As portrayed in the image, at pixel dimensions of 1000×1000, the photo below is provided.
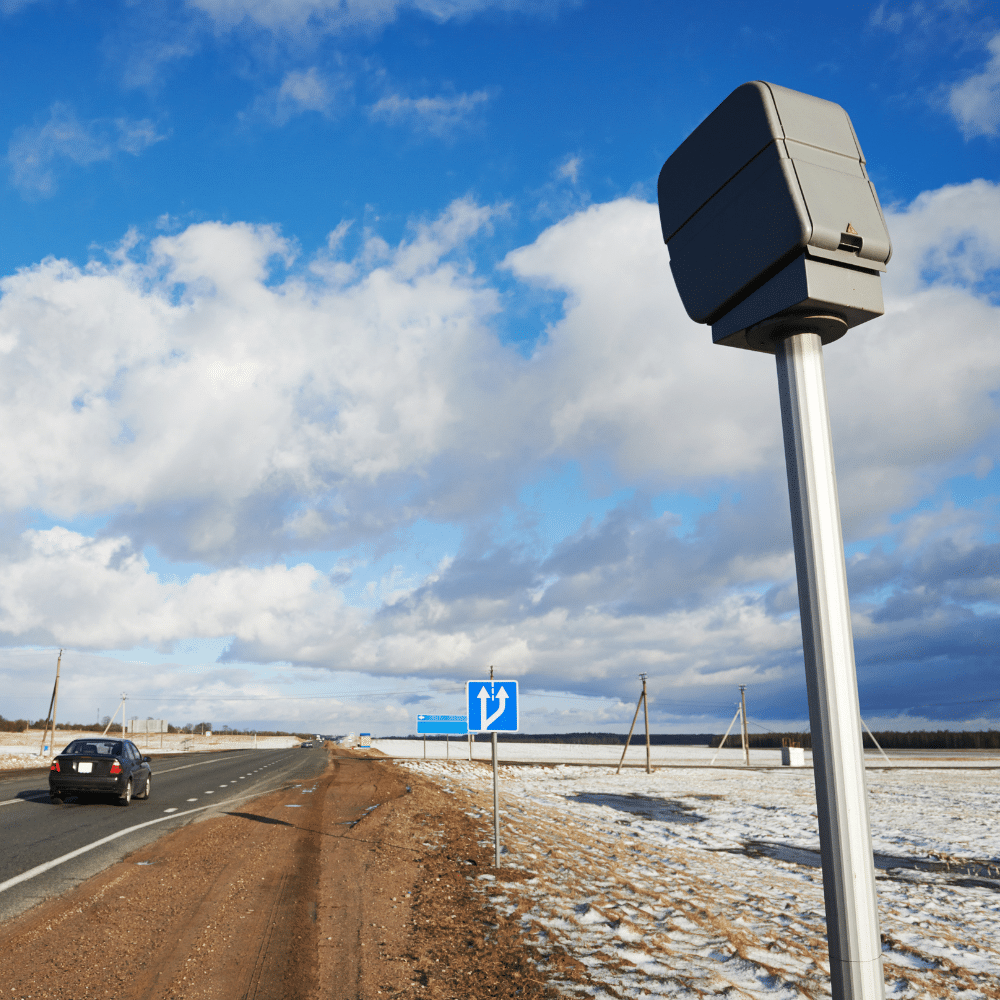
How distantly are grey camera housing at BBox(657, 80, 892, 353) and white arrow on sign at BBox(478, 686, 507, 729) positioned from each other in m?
9.28

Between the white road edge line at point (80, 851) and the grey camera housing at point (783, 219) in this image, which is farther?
the white road edge line at point (80, 851)

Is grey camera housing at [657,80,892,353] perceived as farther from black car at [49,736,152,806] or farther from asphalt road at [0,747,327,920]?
black car at [49,736,152,806]

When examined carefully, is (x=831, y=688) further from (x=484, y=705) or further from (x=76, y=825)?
(x=76, y=825)

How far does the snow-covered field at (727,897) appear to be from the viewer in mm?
6125

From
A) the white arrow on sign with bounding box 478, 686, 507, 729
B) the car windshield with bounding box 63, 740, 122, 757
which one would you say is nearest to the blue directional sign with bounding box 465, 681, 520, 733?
the white arrow on sign with bounding box 478, 686, 507, 729

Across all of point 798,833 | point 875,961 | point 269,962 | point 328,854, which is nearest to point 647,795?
point 798,833

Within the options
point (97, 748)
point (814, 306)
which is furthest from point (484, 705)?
point (97, 748)

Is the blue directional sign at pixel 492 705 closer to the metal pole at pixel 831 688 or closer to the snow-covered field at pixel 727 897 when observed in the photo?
the snow-covered field at pixel 727 897

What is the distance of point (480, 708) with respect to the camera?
35.8 feet

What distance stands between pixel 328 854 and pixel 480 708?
3482 millimetres

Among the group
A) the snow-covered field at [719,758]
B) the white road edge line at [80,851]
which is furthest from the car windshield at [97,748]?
the snow-covered field at [719,758]

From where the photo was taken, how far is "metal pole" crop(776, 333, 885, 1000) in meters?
1.75

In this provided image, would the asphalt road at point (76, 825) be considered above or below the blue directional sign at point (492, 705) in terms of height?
below

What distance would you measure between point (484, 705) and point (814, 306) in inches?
380
